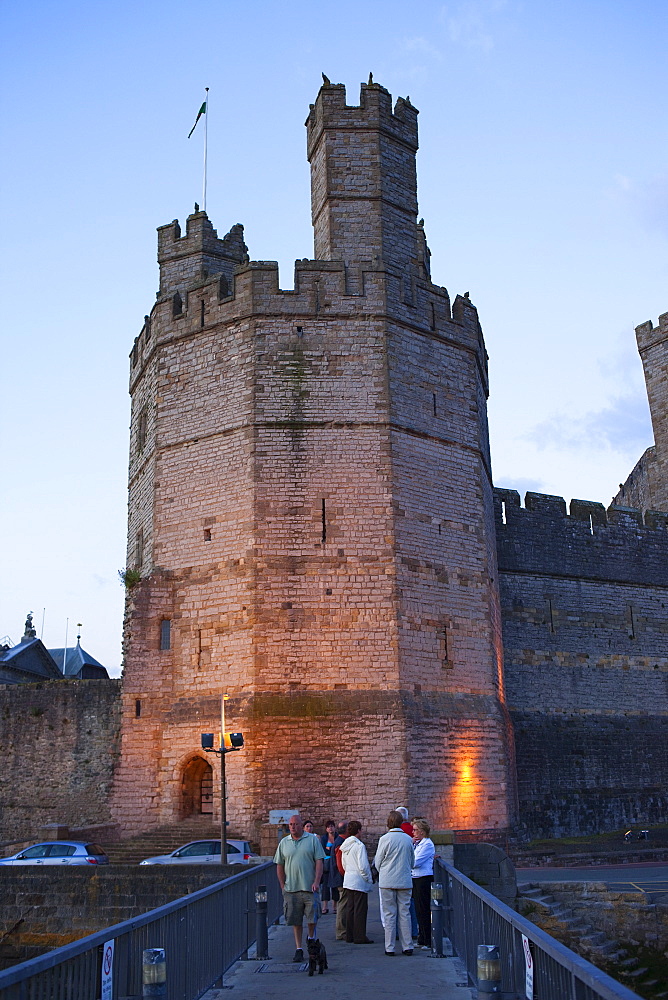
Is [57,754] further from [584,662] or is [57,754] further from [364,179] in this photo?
[364,179]

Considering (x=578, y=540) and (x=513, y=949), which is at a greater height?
(x=578, y=540)

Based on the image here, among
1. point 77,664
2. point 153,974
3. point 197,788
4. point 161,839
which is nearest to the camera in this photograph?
point 153,974

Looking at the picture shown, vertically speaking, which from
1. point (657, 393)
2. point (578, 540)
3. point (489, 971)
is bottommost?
point (489, 971)

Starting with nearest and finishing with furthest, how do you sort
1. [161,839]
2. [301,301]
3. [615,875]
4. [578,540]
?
[615,875] → [161,839] → [301,301] → [578,540]

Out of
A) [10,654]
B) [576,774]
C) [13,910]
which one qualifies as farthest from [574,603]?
[10,654]

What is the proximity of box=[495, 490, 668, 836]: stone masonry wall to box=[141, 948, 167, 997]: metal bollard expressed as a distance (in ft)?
58.6

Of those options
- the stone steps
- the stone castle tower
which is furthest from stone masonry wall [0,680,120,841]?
the stone steps

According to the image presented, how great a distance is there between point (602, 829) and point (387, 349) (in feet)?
42.0

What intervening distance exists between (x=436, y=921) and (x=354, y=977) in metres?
1.59

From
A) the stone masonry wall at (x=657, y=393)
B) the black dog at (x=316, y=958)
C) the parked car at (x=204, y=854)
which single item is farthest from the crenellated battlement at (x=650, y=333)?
the black dog at (x=316, y=958)

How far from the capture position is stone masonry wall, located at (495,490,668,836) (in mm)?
23344

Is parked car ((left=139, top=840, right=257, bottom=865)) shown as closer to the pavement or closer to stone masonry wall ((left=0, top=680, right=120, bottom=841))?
stone masonry wall ((left=0, top=680, right=120, bottom=841))

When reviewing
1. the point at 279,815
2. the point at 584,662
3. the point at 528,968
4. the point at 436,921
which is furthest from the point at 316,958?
the point at 584,662

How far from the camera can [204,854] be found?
15.8 meters
